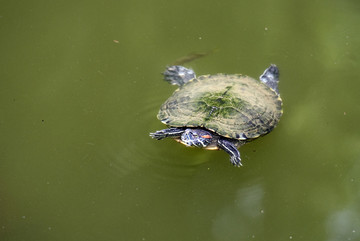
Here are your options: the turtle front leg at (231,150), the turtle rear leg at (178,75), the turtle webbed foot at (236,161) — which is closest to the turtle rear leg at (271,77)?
the turtle rear leg at (178,75)

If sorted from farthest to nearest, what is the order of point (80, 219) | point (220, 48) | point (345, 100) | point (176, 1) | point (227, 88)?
1. point (176, 1)
2. point (220, 48)
3. point (345, 100)
4. point (227, 88)
5. point (80, 219)

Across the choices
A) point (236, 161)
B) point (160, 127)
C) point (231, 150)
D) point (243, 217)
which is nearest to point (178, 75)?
point (160, 127)

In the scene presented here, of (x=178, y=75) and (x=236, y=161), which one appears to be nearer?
(x=236, y=161)

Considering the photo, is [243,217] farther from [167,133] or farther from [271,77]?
[271,77]

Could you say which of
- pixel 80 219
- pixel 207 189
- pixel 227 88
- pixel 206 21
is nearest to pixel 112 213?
pixel 80 219

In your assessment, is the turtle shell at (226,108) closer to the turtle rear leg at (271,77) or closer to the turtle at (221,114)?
the turtle at (221,114)

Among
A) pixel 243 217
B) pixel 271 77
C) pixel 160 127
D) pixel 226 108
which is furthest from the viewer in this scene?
pixel 271 77

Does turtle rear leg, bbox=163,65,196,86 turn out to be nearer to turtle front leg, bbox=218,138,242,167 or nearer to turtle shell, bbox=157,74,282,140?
turtle shell, bbox=157,74,282,140

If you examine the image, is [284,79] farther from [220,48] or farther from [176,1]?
[176,1]
